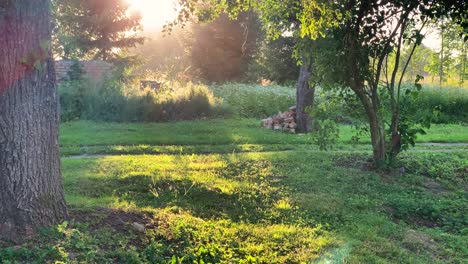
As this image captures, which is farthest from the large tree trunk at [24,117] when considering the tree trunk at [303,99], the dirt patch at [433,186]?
the tree trunk at [303,99]

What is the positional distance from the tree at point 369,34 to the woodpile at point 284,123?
17.7 ft

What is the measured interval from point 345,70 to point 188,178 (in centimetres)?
325

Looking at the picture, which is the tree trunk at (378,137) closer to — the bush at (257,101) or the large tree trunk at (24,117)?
the large tree trunk at (24,117)

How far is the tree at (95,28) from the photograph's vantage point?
2684 cm

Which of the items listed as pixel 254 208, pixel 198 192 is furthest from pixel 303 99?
pixel 254 208

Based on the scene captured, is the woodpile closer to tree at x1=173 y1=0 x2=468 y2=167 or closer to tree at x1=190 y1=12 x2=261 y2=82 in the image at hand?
tree at x1=173 y1=0 x2=468 y2=167

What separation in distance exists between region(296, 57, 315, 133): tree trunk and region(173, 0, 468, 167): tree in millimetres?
4734

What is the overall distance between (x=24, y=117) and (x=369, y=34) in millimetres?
5644

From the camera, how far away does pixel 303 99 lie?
1306 cm

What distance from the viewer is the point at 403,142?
7.81 meters

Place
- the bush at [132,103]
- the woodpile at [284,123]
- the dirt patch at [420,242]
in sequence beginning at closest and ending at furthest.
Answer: the dirt patch at [420,242], the woodpile at [284,123], the bush at [132,103]

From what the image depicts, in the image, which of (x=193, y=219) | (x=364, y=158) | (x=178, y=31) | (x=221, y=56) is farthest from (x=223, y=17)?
(x=193, y=219)

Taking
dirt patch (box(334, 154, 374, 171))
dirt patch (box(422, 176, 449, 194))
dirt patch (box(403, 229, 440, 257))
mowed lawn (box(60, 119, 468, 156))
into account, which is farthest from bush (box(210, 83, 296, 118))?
dirt patch (box(403, 229, 440, 257))

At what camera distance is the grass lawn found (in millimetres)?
3836
